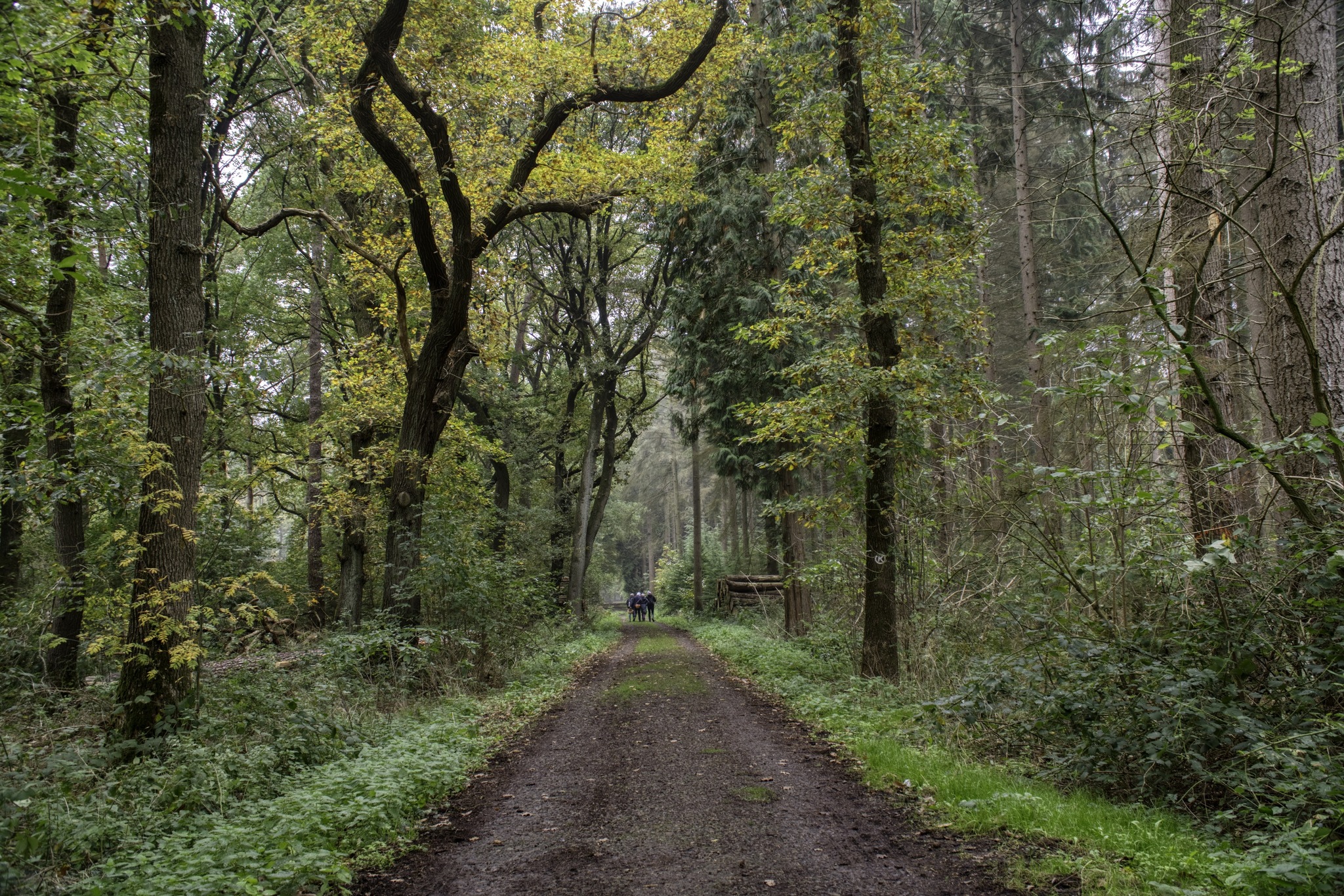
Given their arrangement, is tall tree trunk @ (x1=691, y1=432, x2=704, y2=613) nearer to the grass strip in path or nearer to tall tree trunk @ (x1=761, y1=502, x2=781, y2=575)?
tall tree trunk @ (x1=761, y1=502, x2=781, y2=575)

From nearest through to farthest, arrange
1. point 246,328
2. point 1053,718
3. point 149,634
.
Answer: point 1053,718 → point 149,634 → point 246,328

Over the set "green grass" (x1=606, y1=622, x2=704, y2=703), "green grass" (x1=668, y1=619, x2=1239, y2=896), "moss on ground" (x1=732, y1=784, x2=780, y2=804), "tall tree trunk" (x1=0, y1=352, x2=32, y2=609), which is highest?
"tall tree trunk" (x1=0, y1=352, x2=32, y2=609)

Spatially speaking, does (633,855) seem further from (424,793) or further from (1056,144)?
(1056,144)

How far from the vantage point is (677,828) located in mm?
4500

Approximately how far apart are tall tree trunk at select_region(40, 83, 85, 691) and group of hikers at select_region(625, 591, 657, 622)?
72.8 feet

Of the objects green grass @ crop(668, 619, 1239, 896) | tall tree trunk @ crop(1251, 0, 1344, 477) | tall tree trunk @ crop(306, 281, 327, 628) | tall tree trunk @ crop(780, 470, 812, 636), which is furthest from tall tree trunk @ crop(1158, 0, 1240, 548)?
tall tree trunk @ crop(306, 281, 327, 628)

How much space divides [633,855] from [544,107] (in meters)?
10.0

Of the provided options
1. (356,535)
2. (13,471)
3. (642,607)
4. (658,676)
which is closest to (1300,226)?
(658,676)

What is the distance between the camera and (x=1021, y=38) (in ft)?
52.4

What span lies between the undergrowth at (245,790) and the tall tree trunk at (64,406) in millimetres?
1762

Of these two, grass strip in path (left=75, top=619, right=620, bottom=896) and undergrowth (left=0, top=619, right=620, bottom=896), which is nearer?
grass strip in path (left=75, top=619, right=620, bottom=896)

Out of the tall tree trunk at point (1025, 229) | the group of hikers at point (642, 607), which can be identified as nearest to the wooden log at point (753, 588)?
the tall tree trunk at point (1025, 229)

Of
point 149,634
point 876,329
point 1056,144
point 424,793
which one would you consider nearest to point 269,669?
point 149,634

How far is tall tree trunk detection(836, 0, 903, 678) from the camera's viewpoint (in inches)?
327
